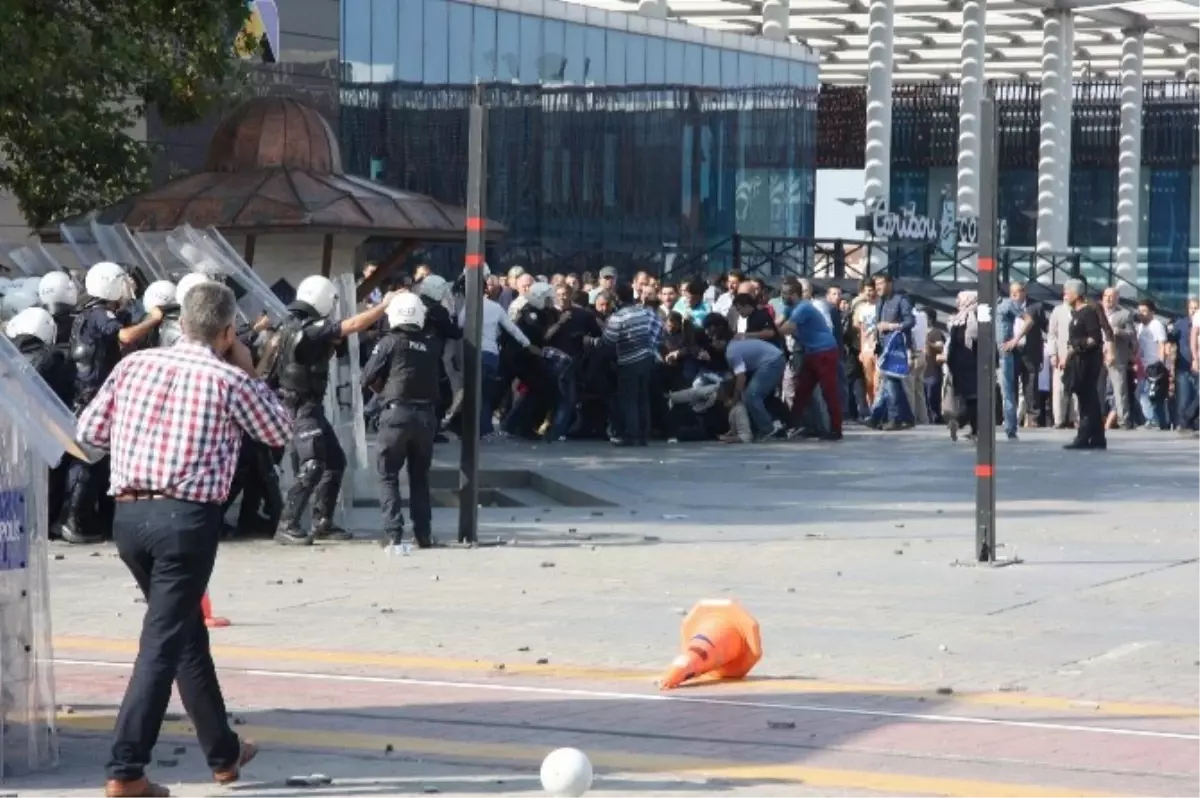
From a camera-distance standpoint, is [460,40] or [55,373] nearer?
[55,373]

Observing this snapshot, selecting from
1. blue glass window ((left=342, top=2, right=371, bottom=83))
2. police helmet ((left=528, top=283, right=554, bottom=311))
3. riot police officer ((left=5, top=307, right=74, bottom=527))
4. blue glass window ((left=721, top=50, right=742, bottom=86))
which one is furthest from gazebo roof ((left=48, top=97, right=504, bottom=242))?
blue glass window ((left=721, top=50, right=742, bottom=86))

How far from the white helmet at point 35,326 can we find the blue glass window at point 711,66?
33.7 metres

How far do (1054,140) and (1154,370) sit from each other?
89.4ft

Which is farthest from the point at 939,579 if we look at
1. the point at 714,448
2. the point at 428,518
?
the point at 714,448

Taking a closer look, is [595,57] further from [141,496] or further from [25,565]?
[141,496]

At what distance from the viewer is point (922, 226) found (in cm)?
4881

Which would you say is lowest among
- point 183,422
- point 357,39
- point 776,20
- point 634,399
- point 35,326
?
point 634,399

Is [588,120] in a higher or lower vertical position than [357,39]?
lower

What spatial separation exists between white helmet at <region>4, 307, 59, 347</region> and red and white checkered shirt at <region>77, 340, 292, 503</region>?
25.9 ft

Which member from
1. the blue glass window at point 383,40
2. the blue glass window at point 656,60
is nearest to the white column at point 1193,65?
the blue glass window at point 656,60

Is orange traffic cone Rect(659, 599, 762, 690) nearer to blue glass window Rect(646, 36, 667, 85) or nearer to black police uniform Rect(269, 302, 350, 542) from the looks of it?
black police uniform Rect(269, 302, 350, 542)

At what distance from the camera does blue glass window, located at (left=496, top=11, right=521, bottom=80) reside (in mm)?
43188

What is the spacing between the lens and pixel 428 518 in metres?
15.2

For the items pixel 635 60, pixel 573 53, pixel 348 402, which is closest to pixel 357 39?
pixel 573 53
